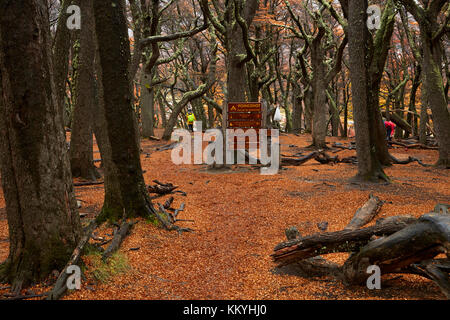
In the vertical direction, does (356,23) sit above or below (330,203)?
above

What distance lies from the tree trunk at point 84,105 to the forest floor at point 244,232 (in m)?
0.97

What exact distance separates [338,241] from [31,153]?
9.36ft

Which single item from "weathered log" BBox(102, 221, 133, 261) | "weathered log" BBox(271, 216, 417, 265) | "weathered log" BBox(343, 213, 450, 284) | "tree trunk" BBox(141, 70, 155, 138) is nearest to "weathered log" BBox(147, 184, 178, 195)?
"weathered log" BBox(102, 221, 133, 261)

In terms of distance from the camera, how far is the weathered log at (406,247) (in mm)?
2383

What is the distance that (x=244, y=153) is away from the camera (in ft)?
36.3

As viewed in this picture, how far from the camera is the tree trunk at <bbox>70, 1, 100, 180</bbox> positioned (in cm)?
793

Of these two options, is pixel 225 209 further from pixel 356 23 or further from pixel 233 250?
pixel 356 23

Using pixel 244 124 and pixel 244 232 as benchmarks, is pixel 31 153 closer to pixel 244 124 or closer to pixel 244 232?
pixel 244 232

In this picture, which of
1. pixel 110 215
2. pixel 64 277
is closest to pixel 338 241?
pixel 64 277

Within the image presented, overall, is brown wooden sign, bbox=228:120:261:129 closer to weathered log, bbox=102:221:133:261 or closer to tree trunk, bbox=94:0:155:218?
tree trunk, bbox=94:0:155:218

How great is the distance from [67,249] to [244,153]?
27.6ft

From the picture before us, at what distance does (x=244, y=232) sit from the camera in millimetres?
4926

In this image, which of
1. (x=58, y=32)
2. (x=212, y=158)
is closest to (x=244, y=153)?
(x=212, y=158)

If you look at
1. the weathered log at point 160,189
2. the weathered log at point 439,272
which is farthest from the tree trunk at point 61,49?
the weathered log at point 439,272
